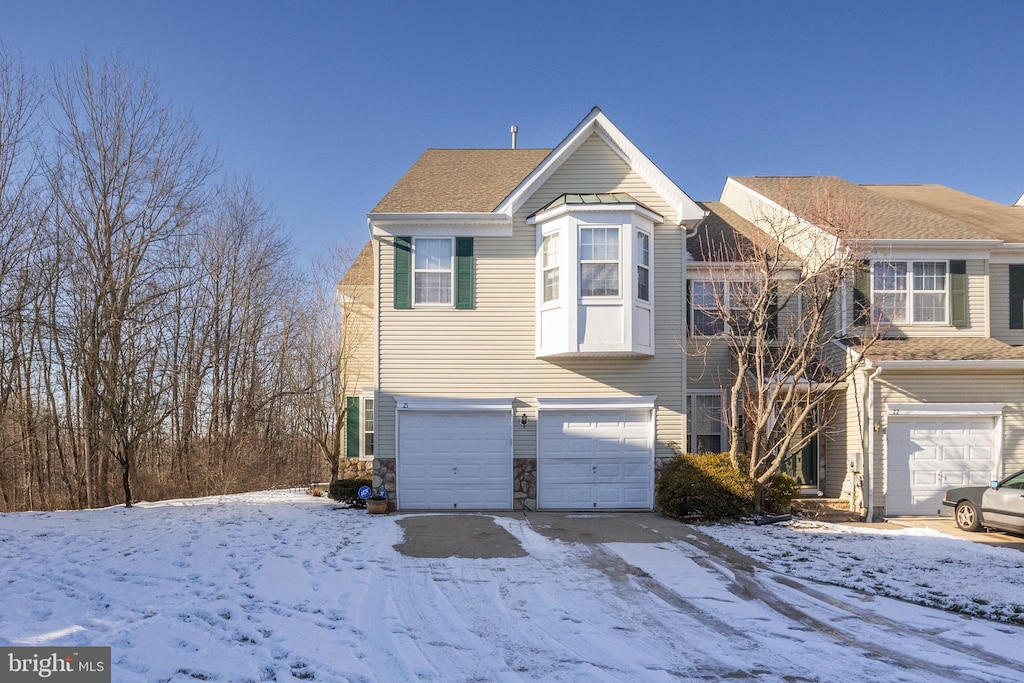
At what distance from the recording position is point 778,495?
46.3ft

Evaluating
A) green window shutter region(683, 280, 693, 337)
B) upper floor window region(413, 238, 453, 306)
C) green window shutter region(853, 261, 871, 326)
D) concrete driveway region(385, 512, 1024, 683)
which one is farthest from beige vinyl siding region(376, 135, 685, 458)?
green window shutter region(853, 261, 871, 326)

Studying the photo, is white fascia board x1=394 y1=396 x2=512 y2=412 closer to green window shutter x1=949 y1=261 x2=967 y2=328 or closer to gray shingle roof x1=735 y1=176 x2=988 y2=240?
gray shingle roof x1=735 y1=176 x2=988 y2=240

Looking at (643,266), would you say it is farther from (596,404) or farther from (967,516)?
(967,516)

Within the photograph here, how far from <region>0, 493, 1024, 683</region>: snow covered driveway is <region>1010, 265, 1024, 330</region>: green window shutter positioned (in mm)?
10289

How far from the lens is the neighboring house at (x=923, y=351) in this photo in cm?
1442

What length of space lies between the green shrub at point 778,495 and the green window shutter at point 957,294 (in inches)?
217

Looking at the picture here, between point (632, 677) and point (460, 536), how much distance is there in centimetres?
633

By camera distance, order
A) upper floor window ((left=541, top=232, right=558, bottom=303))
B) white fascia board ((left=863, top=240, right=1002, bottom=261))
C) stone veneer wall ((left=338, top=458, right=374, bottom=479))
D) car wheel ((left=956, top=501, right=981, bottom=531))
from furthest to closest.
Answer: stone veneer wall ((left=338, top=458, right=374, bottom=479))
white fascia board ((left=863, top=240, right=1002, bottom=261))
upper floor window ((left=541, top=232, right=558, bottom=303))
car wheel ((left=956, top=501, right=981, bottom=531))

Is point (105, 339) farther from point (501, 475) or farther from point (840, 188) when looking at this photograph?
point (840, 188)

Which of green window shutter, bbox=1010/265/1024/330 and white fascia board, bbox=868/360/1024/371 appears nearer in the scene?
white fascia board, bbox=868/360/1024/371

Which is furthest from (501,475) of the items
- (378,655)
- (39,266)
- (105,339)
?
(39,266)

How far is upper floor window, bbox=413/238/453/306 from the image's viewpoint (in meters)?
14.9

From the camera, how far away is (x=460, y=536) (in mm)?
11758

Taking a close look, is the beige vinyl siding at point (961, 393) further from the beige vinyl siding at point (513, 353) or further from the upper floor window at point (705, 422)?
the beige vinyl siding at point (513, 353)
